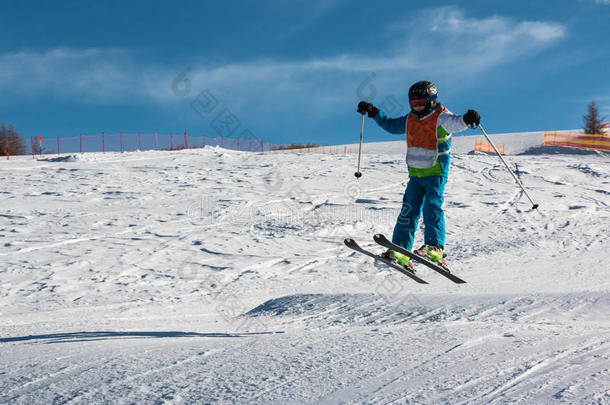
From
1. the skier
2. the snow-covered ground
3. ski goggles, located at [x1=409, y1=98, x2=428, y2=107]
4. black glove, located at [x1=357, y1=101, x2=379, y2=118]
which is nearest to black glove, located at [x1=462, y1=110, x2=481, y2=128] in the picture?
the skier

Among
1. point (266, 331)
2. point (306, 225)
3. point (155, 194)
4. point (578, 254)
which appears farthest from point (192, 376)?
point (155, 194)

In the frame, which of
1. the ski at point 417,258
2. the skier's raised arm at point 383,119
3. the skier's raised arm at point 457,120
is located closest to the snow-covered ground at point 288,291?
the ski at point 417,258

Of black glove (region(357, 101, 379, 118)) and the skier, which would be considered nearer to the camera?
the skier

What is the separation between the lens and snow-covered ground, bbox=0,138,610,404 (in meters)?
2.81

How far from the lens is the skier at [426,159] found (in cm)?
399

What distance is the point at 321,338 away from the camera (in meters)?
3.72

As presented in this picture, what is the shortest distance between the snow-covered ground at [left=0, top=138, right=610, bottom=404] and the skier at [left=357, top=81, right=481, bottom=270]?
0.70 m

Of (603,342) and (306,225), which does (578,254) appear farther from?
(603,342)

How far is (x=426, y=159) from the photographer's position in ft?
13.4

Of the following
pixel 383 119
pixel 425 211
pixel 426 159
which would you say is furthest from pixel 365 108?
pixel 425 211

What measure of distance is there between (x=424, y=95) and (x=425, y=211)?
93 centimetres

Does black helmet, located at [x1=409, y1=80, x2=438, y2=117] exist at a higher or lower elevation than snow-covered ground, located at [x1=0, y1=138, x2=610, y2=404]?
higher

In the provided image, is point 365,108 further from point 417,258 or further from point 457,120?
point 417,258

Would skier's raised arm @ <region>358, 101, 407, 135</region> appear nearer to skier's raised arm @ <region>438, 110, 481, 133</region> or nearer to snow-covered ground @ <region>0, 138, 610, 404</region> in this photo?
skier's raised arm @ <region>438, 110, 481, 133</region>
